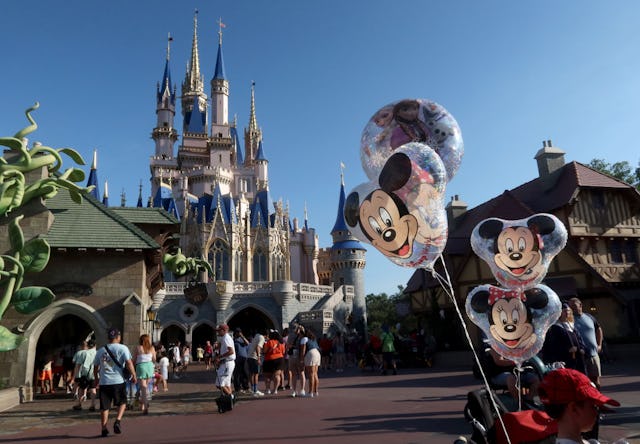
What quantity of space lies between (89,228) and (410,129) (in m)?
10.0

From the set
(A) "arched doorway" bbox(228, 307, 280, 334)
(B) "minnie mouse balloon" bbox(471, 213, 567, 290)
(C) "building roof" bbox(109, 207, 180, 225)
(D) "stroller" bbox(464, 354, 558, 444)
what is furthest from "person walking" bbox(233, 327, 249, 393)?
(A) "arched doorway" bbox(228, 307, 280, 334)

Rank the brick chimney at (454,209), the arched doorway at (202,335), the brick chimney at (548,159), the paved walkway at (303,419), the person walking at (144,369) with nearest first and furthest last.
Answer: the paved walkway at (303,419) → the person walking at (144,369) → the brick chimney at (548,159) → the brick chimney at (454,209) → the arched doorway at (202,335)

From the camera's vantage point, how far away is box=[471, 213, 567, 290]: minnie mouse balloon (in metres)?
4.80

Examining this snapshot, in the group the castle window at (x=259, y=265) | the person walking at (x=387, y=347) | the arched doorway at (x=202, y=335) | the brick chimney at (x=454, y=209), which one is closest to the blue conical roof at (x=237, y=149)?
the castle window at (x=259, y=265)

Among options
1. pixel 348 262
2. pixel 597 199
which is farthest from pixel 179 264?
pixel 348 262

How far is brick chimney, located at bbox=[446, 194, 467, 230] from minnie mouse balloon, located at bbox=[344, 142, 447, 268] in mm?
19514

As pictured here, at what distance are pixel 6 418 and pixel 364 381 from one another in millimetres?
7892

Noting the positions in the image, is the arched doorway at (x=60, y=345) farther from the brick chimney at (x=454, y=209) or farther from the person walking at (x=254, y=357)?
the brick chimney at (x=454, y=209)

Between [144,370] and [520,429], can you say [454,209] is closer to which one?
[144,370]

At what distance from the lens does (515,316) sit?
453 centimetres

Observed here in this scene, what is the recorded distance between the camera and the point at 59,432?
6629mm

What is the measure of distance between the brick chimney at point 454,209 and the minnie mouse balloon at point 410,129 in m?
18.5

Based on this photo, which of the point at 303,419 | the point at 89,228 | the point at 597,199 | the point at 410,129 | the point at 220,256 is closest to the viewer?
the point at 410,129

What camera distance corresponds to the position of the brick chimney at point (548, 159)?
67.1 ft
